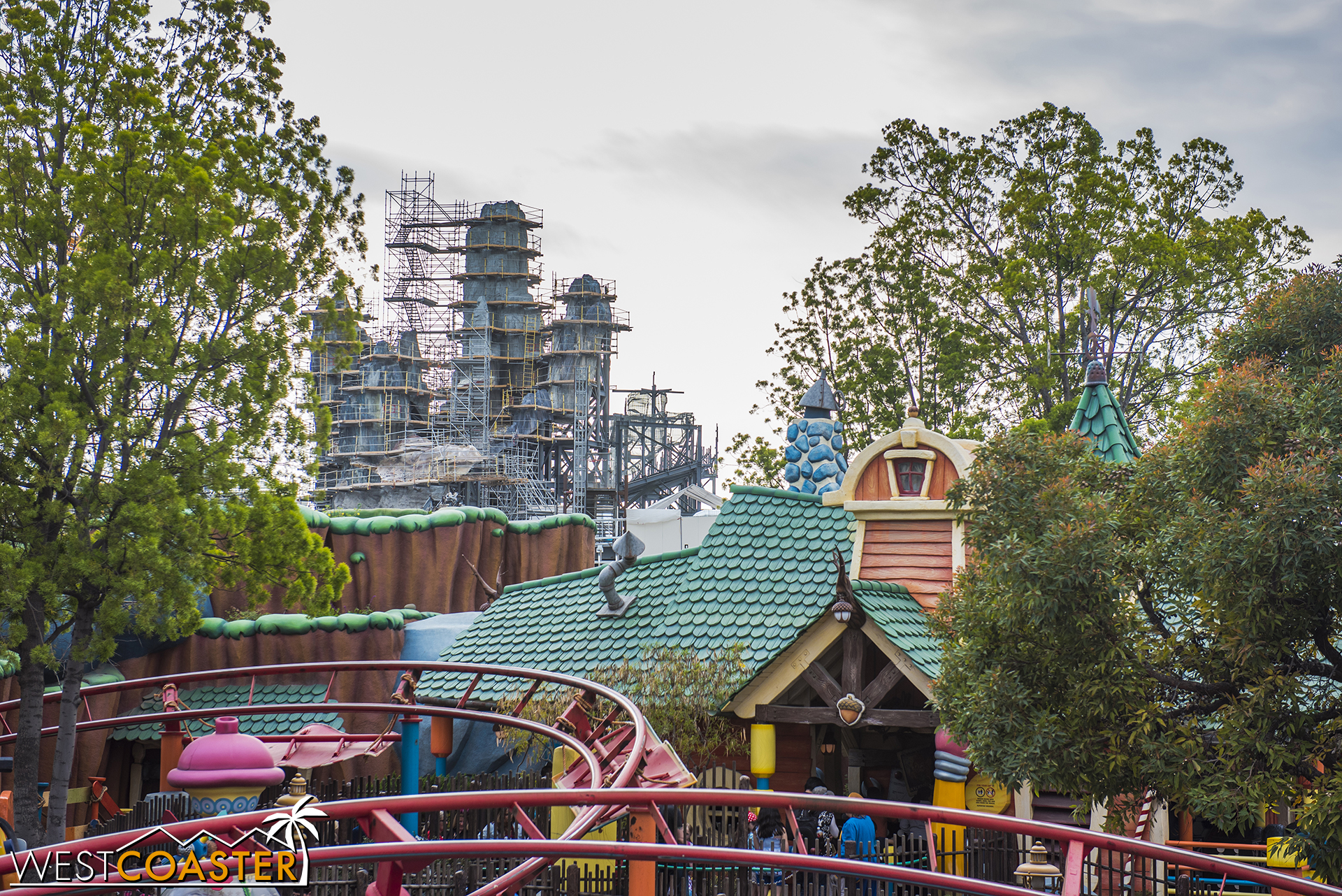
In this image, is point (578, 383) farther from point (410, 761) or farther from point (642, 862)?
point (642, 862)

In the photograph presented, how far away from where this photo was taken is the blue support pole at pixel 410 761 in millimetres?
13078

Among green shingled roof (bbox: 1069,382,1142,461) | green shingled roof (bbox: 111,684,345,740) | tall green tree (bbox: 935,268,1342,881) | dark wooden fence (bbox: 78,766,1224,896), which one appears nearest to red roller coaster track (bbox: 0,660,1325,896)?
dark wooden fence (bbox: 78,766,1224,896)

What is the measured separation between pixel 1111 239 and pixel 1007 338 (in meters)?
2.91

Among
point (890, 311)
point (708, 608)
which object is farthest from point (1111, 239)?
point (708, 608)

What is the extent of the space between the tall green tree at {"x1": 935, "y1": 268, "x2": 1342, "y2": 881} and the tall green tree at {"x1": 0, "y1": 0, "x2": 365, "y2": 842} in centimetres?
731

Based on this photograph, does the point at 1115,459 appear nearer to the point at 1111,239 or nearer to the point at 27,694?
the point at 1111,239

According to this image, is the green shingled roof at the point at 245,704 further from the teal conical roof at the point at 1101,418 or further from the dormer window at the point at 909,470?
the teal conical roof at the point at 1101,418

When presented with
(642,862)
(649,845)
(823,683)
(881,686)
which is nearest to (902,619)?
(881,686)

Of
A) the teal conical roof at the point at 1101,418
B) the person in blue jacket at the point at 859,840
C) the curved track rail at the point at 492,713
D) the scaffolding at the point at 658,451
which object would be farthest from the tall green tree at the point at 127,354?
the scaffolding at the point at 658,451

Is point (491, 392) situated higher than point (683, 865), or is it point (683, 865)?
point (491, 392)

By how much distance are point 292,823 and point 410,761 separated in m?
8.31

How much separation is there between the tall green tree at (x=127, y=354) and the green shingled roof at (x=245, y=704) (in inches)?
264

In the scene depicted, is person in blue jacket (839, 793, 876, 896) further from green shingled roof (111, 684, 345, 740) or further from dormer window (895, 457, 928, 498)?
green shingled roof (111, 684, 345, 740)

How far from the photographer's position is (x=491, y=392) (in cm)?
7225
